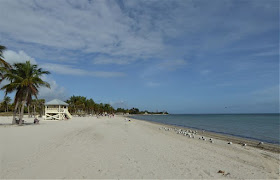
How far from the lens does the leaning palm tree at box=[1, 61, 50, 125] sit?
71.5 feet

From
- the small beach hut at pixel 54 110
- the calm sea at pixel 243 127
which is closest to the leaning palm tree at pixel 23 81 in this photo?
the small beach hut at pixel 54 110

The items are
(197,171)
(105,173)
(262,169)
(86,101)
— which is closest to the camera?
(105,173)

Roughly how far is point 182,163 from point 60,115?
3880 cm

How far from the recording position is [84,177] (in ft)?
17.7

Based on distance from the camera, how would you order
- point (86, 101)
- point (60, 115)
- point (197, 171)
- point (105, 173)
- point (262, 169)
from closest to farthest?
1. point (105, 173)
2. point (197, 171)
3. point (262, 169)
4. point (60, 115)
5. point (86, 101)

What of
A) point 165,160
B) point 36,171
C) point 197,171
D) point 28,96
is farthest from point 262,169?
point 28,96

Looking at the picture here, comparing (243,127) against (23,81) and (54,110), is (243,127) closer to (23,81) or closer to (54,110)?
(23,81)

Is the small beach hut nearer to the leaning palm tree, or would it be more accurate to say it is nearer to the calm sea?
the leaning palm tree

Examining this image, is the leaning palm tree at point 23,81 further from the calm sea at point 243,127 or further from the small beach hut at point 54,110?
the calm sea at point 243,127

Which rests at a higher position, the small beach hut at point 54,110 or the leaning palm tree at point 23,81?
the leaning palm tree at point 23,81

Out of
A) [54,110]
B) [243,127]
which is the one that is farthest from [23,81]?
[243,127]

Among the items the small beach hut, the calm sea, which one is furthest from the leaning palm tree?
the calm sea

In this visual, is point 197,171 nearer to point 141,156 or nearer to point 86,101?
point 141,156

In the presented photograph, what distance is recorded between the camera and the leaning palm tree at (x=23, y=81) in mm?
21794
